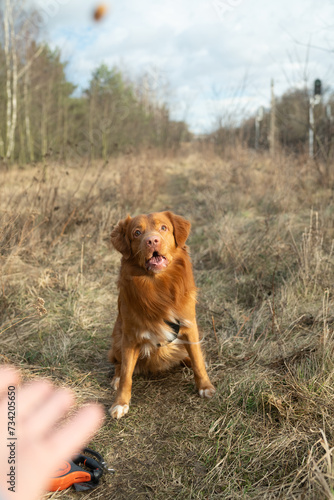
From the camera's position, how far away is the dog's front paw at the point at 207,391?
2533mm

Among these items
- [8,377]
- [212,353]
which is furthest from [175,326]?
[8,377]

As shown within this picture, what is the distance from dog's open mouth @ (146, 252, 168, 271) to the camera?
230 cm

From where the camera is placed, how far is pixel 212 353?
3096 millimetres

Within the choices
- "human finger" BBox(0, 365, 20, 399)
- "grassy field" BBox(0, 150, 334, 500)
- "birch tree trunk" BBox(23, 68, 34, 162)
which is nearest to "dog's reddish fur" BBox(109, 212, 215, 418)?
"grassy field" BBox(0, 150, 334, 500)

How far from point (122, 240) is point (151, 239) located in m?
0.34

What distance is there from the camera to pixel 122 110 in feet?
67.1

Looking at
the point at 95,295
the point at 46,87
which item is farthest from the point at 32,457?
the point at 46,87

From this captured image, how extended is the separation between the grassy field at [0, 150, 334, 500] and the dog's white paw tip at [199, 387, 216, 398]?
0.14ft

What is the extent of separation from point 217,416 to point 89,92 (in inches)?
826

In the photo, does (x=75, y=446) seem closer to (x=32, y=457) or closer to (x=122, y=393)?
(x=32, y=457)

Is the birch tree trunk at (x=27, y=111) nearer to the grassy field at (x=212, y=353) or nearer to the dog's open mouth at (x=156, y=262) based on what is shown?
the grassy field at (x=212, y=353)

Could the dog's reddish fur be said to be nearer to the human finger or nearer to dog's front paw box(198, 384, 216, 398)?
dog's front paw box(198, 384, 216, 398)

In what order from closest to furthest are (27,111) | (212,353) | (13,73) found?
(212,353), (13,73), (27,111)

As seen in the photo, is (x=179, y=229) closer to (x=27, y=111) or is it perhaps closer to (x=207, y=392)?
(x=207, y=392)
